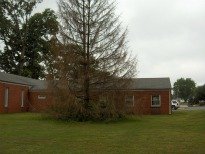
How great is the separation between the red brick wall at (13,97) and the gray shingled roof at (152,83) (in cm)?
1342

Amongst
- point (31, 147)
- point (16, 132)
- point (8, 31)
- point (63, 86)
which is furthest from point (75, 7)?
point (8, 31)

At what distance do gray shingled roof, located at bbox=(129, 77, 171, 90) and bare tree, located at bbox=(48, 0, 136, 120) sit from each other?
13091 mm

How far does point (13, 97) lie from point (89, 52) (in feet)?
55.4

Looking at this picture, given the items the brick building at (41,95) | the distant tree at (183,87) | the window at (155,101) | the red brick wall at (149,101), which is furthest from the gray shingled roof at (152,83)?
the distant tree at (183,87)

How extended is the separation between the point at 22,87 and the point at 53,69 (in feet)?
57.1

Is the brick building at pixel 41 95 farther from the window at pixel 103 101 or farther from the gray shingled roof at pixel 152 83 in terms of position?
the window at pixel 103 101

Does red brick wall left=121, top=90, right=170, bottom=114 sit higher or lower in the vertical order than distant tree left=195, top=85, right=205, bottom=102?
lower

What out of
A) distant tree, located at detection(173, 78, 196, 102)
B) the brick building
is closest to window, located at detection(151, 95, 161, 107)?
the brick building

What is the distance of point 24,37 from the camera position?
66.4 metres

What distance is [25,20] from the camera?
219 feet

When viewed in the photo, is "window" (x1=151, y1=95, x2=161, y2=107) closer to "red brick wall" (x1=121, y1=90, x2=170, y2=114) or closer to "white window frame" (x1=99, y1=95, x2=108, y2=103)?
"red brick wall" (x1=121, y1=90, x2=170, y2=114)

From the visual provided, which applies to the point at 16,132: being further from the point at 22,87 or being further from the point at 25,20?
the point at 25,20

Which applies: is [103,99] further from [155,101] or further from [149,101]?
[155,101]

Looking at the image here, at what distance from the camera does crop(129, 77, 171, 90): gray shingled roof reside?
151 ft
